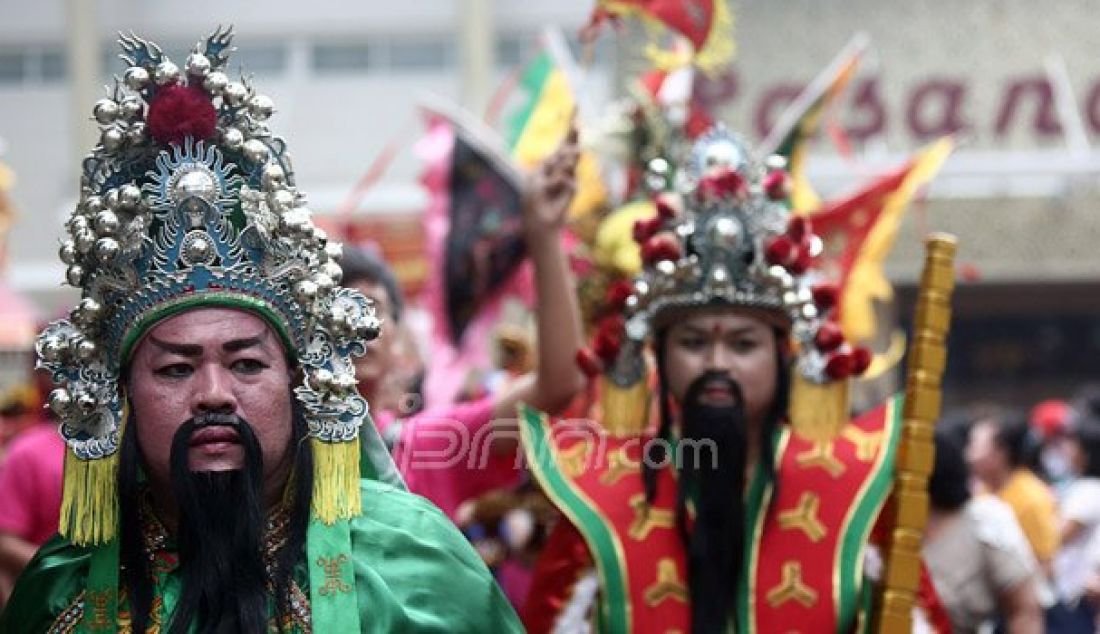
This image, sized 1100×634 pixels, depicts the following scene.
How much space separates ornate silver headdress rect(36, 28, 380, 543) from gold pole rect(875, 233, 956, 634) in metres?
1.59

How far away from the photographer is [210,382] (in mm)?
3713

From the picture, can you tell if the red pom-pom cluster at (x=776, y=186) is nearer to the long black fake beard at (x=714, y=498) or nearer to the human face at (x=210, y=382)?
the long black fake beard at (x=714, y=498)

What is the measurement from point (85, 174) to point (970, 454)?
5.78 meters

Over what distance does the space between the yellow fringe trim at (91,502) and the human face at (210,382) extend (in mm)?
90

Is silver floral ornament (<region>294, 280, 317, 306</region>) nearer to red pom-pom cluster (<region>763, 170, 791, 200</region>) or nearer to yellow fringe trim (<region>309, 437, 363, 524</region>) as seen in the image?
yellow fringe trim (<region>309, 437, 363, 524</region>)

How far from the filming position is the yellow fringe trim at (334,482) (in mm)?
3779

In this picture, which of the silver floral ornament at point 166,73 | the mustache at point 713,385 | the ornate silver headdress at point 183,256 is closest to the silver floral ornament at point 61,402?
the ornate silver headdress at point 183,256

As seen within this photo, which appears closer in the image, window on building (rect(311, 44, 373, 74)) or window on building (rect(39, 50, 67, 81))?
window on building (rect(311, 44, 373, 74))

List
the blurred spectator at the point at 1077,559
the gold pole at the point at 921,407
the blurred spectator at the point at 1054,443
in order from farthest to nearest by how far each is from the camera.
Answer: the blurred spectator at the point at 1054,443 < the blurred spectator at the point at 1077,559 < the gold pole at the point at 921,407

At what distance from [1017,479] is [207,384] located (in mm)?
5755

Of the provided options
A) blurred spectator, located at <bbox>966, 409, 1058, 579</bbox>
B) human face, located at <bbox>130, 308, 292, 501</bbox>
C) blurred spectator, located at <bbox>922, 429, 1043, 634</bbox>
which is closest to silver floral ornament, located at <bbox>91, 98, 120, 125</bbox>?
human face, located at <bbox>130, 308, 292, 501</bbox>

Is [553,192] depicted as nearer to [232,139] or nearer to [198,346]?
[232,139]

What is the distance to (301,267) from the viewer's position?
382 centimetres

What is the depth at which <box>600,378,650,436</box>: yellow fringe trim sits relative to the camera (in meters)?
5.40
